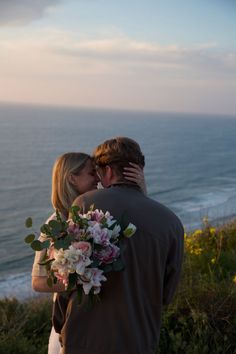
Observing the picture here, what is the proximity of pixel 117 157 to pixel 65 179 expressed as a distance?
531mm

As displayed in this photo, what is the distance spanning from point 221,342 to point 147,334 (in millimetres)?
2548

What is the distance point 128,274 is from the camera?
244 cm

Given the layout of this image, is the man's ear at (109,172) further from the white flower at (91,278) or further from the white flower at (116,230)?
the white flower at (91,278)

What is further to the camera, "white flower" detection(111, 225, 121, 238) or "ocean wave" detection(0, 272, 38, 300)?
"ocean wave" detection(0, 272, 38, 300)

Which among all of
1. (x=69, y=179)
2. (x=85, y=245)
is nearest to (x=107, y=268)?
(x=85, y=245)

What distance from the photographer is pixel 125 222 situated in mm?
2344

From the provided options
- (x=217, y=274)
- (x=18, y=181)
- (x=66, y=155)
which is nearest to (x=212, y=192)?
(x=18, y=181)

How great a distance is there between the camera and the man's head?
2.53 m

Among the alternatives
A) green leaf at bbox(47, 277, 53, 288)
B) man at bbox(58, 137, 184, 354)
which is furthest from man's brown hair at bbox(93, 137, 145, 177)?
green leaf at bbox(47, 277, 53, 288)

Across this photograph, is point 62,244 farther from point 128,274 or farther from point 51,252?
point 128,274

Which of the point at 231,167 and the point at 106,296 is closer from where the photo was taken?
the point at 106,296

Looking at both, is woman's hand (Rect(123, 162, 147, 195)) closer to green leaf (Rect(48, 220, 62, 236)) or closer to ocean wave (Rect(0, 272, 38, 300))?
green leaf (Rect(48, 220, 62, 236))

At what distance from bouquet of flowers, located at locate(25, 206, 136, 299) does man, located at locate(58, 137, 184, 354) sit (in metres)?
0.11

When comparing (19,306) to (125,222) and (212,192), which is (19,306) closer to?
(125,222)
